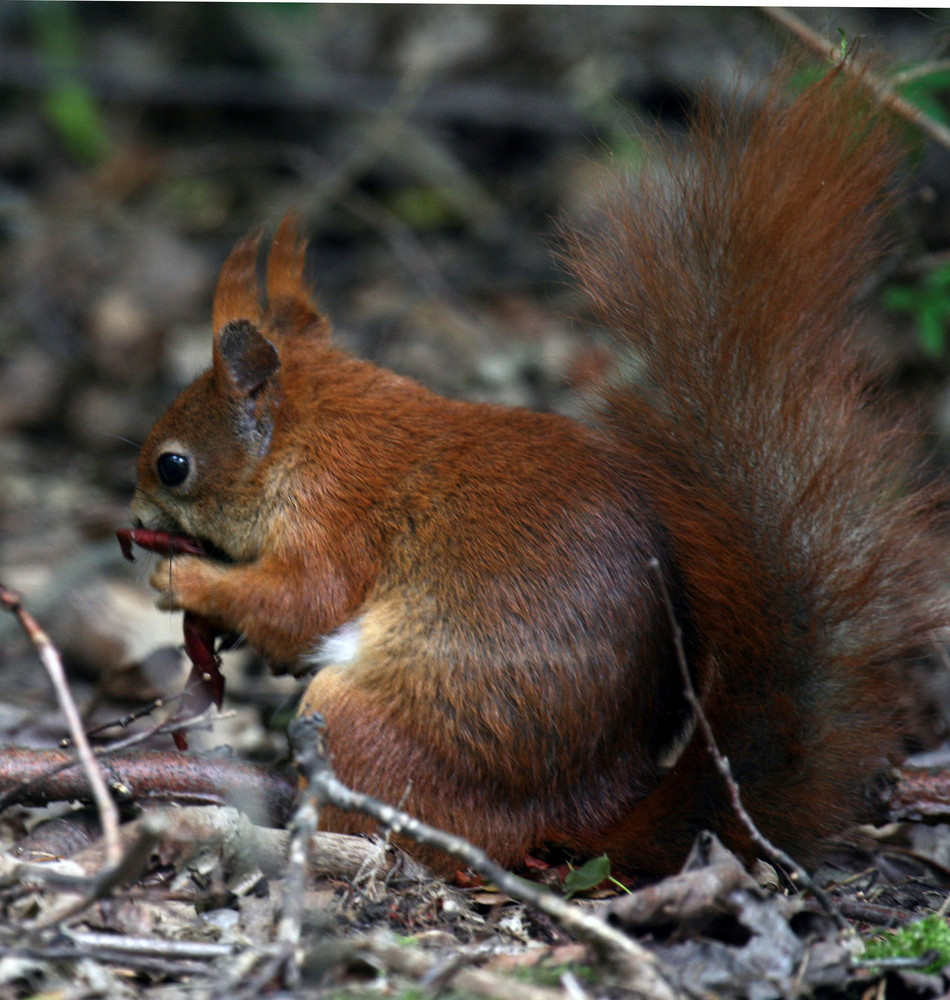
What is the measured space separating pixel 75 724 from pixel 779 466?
1334 mm

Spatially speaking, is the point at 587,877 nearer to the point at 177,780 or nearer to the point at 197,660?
the point at 177,780

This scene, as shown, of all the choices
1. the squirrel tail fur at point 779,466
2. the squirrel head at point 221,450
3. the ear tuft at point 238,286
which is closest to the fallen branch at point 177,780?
the squirrel head at point 221,450

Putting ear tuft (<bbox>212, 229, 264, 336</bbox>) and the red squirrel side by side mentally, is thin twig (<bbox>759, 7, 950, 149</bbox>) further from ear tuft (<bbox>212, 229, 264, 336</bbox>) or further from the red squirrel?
ear tuft (<bbox>212, 229, 264, 336</bbox>)

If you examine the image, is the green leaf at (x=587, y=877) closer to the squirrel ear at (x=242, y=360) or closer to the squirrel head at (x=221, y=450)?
the squirrel head at (x=221, y=450)

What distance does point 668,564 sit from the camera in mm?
2361

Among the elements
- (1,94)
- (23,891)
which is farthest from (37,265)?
(23,891)

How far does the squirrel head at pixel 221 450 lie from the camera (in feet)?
8.93

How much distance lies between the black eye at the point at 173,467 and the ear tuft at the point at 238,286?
0.37 m

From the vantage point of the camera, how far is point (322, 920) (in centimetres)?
187

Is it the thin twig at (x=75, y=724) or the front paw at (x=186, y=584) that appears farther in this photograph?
the front paw at (x=186, y=584)

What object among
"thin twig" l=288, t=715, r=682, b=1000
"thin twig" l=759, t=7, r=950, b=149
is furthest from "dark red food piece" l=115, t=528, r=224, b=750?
"thin twig" l=759, t=7, r=950, b=149

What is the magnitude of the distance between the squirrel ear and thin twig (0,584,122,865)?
953 millimetres

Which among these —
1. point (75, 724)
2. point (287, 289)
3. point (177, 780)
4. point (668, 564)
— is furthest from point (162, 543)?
point (668, 564)

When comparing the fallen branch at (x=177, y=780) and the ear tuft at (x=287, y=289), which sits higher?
the ear tuft at (x=287, y=289)
